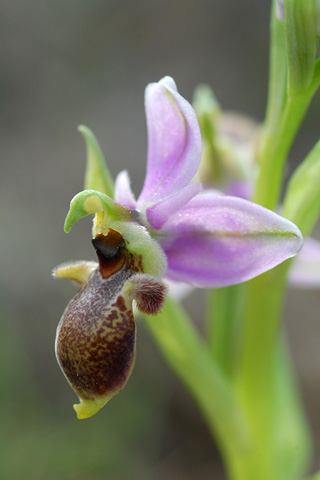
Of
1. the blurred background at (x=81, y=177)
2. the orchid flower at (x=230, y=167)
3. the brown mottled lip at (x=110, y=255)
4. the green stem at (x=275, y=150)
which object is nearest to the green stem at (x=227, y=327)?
the orchid flower at (x=230, y=167)

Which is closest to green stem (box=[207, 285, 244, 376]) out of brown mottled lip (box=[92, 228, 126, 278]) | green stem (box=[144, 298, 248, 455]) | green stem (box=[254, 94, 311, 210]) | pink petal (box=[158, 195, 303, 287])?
green stem (box=[144, 298, 248, 455])

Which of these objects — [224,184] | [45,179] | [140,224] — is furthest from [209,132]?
[45,179]

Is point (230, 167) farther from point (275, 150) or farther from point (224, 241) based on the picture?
point (224, 241)

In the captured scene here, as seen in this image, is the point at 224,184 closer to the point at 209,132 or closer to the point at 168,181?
the point at 209,132

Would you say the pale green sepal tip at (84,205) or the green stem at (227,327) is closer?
the pale green sepal tip at (84,205)

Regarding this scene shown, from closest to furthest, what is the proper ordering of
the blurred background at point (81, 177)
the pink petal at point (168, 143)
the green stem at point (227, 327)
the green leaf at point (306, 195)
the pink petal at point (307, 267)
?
the pink petal at point (168, 143), the green leaf at point (306, 195), the green stem at point (227, 327), the pink petal at point (307, 267), the blurred background at point (81, 177)

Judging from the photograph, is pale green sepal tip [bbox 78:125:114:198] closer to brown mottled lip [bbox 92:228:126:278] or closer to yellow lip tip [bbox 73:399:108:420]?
brown mottled lip [bbox 92:228:126:278]

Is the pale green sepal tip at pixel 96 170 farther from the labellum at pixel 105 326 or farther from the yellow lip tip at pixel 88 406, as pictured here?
the yellow lip tip at pixel 88 406
